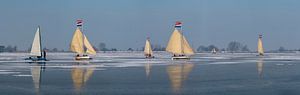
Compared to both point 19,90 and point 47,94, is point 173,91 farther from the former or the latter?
point 19,90

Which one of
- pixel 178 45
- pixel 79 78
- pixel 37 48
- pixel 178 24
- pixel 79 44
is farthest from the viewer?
pixel 178 24

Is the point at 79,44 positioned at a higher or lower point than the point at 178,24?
lower

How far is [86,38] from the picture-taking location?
57.9 meters

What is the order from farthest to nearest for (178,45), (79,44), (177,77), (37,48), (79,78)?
1. (178,45)
2. (79,44)
3. (37,48)
4. (177,77)
5. (79,78)

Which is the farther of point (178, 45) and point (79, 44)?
point (178, 45)

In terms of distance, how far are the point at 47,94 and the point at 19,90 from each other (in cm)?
164

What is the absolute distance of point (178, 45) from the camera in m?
56.4

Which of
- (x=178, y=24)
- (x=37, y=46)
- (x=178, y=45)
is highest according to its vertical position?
(x=178, y=24)

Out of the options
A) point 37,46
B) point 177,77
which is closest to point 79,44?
point 37,46

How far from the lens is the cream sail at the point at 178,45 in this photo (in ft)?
185

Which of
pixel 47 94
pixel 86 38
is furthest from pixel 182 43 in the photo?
pixel 47 94

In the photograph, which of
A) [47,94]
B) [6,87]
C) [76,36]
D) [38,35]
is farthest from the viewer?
[76,36]

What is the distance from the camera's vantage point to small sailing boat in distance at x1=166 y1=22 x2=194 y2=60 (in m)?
56.3

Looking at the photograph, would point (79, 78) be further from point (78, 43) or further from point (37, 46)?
point (78, 43)
